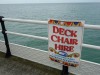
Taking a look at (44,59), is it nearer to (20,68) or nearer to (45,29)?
(20,68)

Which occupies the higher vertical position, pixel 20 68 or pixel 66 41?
pixel 66 41

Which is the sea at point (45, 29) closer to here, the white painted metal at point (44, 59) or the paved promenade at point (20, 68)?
the white painted metal at point (44, 59)

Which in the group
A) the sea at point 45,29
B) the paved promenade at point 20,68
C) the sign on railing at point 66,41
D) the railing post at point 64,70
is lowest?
the sea at point 45,29

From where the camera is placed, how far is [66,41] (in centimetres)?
249

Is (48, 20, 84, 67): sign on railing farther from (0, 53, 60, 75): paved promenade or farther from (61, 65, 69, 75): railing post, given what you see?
(0, 53, 60, 75): paved promenade

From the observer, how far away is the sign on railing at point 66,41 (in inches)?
92.7

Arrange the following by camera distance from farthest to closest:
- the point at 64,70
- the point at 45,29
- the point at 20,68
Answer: the point at 45,29 → the point at 20,68 → the point at 64,70

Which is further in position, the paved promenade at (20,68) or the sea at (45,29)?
the sea at (45,29)

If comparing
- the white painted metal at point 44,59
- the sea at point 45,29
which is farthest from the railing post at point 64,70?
the sea at point 45,29

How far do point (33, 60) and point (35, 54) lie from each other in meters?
0.19

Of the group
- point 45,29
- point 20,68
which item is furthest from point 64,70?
point 45,29

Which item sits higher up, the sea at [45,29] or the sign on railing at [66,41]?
the sign on railing at [66,41]

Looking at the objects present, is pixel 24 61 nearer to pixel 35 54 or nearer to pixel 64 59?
pixel 35 54

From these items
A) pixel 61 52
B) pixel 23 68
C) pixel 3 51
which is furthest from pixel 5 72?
pixel 61 52
